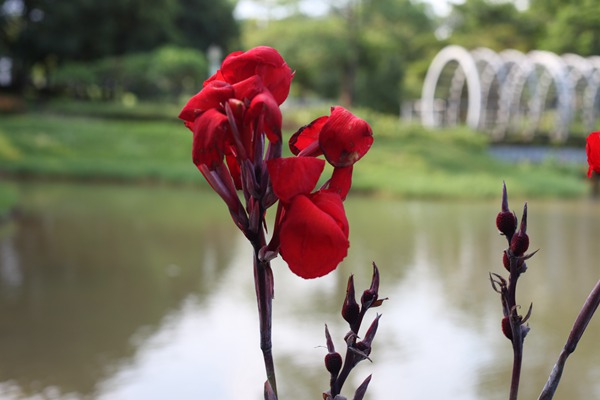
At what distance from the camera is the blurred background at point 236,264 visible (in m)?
1.97

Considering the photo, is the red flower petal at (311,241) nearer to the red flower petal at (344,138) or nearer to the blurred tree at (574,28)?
the red flower petal at (344,138)

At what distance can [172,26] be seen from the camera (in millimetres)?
16266

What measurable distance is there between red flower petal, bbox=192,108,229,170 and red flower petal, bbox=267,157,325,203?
0.10 feet

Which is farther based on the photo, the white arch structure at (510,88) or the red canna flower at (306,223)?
the white arch structure at (510,88)

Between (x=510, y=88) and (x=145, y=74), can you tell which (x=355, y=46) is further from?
(x=145, y=74)

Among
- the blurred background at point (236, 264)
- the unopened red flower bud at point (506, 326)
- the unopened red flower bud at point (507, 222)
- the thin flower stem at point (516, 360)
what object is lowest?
the blurred background at point (236, 264)

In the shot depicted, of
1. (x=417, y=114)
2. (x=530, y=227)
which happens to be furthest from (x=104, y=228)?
(x=417, y=114)

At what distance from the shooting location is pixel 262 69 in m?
0.49

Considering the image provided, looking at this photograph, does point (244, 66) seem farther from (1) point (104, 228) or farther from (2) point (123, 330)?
(1) point (104, 228)

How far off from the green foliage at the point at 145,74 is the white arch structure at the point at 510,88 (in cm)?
416

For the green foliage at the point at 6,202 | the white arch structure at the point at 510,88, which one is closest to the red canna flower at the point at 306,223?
the green foliage at the point at 6,202

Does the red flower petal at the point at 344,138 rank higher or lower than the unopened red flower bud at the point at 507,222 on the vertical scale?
higher

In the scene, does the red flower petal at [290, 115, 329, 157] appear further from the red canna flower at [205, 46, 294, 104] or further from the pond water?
Answer: the pond water

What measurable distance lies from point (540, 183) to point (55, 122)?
Result: 18.2 feet
